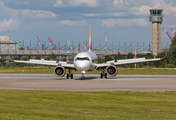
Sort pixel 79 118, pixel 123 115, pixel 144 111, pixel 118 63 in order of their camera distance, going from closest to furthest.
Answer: pixel 79 118, pixel 123 115, pixel 144 111, pixel 118 63

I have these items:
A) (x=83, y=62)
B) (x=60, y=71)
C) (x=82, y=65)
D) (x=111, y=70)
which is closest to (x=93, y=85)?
(x=82, y=65)

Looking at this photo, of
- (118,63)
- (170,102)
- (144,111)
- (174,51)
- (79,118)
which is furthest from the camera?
(174,51)

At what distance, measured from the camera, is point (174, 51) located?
113625 mm

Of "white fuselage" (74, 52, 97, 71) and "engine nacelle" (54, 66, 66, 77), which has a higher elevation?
"white fuselage" (74, 52, 97, 71)

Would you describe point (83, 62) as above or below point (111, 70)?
above

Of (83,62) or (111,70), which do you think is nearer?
(83,62)

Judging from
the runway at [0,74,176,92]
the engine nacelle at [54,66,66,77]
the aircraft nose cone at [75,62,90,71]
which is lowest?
the runway at [0,74,176,92]

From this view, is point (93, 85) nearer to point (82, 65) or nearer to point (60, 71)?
point (82, 65)

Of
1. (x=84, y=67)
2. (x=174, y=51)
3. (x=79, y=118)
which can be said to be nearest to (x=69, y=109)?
(x=79, y=118)

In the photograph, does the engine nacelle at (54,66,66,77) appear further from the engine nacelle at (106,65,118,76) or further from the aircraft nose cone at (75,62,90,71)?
the engine nacelle at (106,65,118,76)

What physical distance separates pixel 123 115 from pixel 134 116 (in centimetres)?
52

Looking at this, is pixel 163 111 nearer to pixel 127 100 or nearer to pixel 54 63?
pixel 127 100

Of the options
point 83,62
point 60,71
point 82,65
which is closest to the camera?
point 82,65

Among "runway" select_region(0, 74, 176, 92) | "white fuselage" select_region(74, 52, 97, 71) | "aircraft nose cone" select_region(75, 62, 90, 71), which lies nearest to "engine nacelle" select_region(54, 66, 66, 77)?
"white fuselage" select_region(74, 52, 97, 71)
